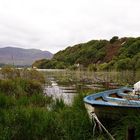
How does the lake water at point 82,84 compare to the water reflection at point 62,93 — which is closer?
the water reflection at point 62,93

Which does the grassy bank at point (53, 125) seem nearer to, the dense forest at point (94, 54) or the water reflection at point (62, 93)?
the water reflection at point (62, 93)

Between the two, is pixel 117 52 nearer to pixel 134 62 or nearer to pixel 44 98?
pixel 134 62

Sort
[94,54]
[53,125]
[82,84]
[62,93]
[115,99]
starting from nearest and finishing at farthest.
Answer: [53,125] → [115,99] → [62,93] → [82,84] → [94,54]

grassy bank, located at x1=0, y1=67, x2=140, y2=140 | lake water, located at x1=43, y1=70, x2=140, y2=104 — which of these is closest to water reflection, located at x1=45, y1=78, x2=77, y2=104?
lake water, located at x1=43, y1=70, x2=140, y2=104

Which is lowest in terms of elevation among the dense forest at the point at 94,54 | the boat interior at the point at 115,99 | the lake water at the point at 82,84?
the lake water at the point at 82,84

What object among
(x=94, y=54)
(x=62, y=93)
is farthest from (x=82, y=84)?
(x=94, y=54)

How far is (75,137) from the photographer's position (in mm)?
7285

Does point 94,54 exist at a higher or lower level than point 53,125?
higher

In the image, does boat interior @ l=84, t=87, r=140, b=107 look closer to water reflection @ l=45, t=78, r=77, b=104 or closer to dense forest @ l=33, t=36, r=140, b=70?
water reflection @ l=45, t=78, r=77, b=104

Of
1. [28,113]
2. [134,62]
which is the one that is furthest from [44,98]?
[134,62]

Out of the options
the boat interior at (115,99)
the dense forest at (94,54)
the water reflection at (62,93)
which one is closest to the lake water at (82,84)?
the water reflection at (62,93)

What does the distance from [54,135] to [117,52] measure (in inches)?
1922

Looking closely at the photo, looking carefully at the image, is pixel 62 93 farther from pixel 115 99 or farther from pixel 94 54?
pixel 94 54

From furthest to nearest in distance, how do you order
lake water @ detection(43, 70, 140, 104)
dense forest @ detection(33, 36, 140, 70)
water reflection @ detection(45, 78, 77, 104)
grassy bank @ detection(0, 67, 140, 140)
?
dense forest @ detection(33, 36, 140, 70) → lake water @ detection(43, 70, 140, 104) → water reflection @ detection(45, 78, 77, 104) → grassy bank @ detection(0, 67, 140, 140)
